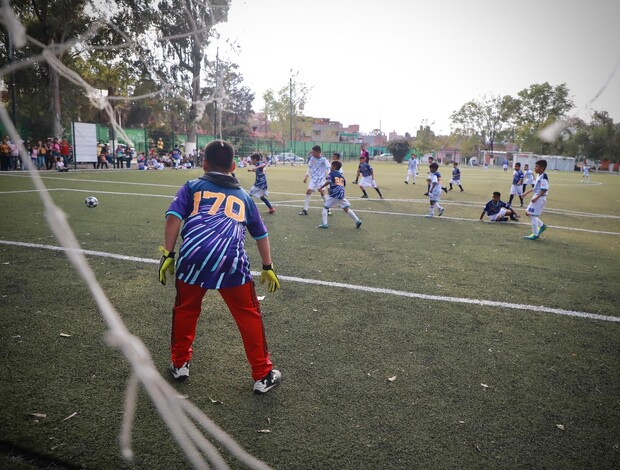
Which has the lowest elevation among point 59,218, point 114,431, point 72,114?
point 114,431

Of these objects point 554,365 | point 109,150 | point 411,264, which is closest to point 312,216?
point 411,264

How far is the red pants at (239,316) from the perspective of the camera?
3.10 metres

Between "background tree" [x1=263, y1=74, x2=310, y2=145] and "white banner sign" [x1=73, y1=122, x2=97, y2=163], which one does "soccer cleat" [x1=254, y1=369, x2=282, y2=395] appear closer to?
A: "white banner sign" [x1=73, y1=122, x2=97, y2=163]

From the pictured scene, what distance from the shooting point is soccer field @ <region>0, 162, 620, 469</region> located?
2.60 metres

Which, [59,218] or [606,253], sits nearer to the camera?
[59,218]

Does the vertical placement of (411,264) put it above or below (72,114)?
below

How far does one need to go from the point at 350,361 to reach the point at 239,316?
1.19 metres

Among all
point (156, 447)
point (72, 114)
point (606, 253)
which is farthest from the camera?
point (72, 114)

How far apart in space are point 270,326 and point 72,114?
133ft

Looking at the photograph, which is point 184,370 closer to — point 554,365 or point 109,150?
point 554,365

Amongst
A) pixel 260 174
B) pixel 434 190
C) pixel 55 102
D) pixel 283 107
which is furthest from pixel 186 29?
pixel 283 107

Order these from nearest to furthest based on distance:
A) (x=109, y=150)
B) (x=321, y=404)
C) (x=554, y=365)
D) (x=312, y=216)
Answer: (x=321, y=404)
(x=554, y=365)
(x=312, y=216)
(x=109, y=150)

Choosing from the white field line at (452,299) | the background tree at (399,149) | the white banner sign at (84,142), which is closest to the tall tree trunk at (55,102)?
the white banner sign at (84,142)

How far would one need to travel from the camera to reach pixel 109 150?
33.8m
